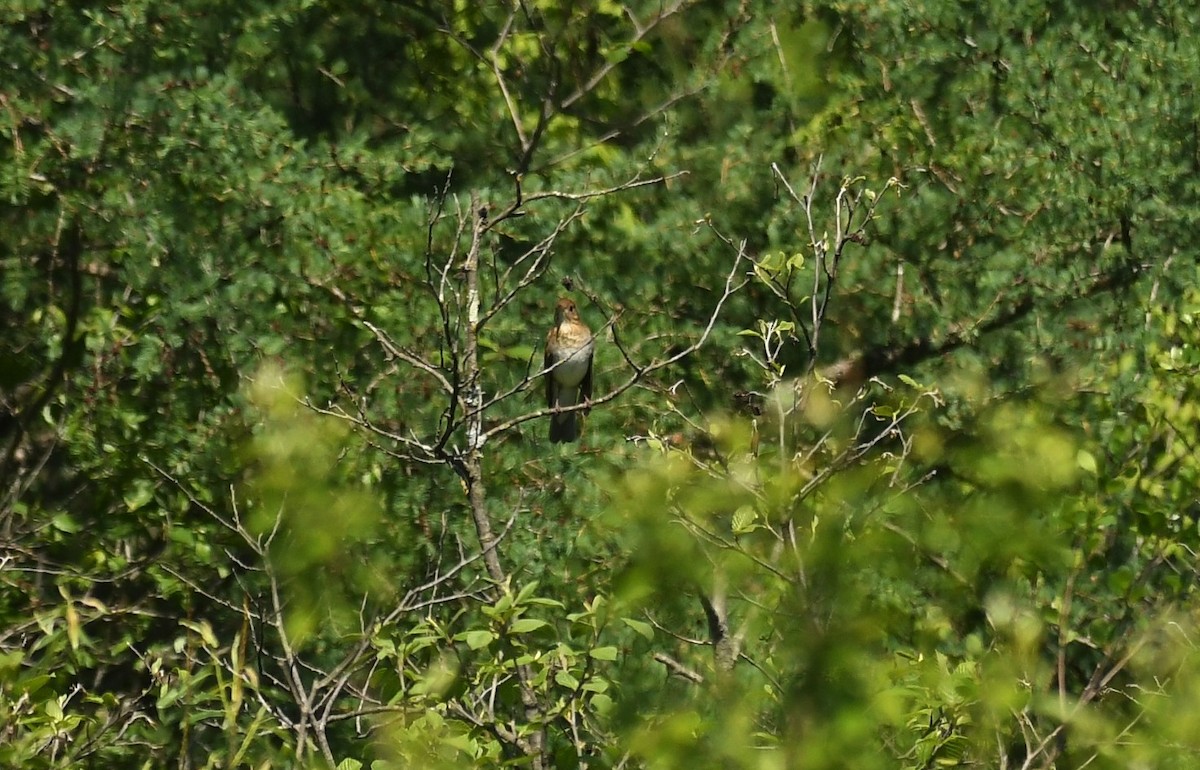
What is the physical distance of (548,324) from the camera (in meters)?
7.91

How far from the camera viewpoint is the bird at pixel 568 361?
25.0 ft

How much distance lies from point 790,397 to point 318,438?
173 centimetres

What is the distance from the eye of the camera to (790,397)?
4.59 m

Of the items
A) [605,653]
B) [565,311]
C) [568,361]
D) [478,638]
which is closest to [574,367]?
[568,361]

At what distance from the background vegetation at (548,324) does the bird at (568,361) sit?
11 centimetres

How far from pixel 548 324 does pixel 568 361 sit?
0.32 meters

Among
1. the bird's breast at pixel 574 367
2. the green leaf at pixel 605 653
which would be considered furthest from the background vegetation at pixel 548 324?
the bird's breast at pixel 574 367

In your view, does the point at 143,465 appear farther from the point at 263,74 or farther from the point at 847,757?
the point at 847,757

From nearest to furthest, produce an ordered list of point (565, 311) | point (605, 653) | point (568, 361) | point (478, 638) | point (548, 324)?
point (478, 638), point (605, 653), point (568, 361), point (565, 311), point (548, 324)

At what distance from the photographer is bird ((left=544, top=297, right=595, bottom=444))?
7.62 meters

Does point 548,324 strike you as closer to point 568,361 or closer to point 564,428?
point 568,361

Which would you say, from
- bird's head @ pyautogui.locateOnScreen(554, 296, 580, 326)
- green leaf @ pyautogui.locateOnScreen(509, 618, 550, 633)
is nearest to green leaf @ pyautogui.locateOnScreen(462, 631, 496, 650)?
green leaf @ pyautogui.locateOnScreen(509, 618, 550, 633)

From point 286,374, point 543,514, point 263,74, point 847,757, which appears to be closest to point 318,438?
point 286,374

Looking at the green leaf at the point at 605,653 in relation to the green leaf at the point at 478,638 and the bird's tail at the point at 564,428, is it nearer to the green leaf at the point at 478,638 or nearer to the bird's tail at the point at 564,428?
the green leaf at the point at 478,638
